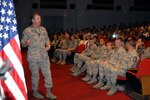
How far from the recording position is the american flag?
3467 millimetres

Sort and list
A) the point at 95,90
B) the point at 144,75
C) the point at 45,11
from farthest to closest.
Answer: the point at 45,11
the point at 95,90
the point at 144,75

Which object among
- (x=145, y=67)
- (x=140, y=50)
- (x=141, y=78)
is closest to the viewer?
(x=141, y=78)

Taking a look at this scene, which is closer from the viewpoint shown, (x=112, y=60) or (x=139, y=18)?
(x=112, y=60)

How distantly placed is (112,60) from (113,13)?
1326 centimetres

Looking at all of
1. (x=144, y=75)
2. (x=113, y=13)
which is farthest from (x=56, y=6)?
(x=144, y=75)

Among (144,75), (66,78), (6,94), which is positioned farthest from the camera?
(66,78)

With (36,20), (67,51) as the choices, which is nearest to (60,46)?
(67,51)

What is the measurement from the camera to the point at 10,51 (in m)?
3.49

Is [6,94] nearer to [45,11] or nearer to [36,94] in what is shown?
[36,94]

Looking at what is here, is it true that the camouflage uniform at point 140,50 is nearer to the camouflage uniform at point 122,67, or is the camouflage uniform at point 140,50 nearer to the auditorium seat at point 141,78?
the camouflage uniform at point 122,67

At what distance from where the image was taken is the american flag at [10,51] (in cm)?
347

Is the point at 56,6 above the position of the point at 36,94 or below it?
above

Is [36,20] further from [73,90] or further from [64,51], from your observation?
[64,51]

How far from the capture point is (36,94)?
18.9 feet
